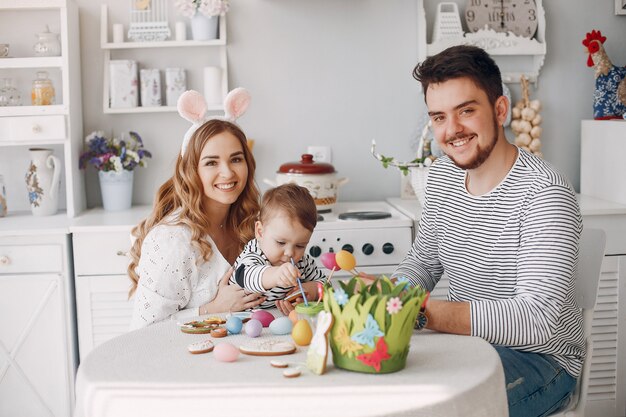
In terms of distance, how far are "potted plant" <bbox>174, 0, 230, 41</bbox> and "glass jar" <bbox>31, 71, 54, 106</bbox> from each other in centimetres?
62

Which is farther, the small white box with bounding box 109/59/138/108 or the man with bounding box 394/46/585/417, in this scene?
the small white box with bounding box 109/59/138/108

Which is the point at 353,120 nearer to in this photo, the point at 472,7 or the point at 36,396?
the point at 472,7

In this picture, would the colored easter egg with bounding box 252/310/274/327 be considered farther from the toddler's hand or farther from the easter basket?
the easter basket

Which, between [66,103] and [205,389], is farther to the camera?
[66,103]

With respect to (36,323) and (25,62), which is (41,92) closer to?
(25,62)

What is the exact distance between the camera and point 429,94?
202 centimetres

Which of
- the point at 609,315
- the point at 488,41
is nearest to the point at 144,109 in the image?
the point at 488,41

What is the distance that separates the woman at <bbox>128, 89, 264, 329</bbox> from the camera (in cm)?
220

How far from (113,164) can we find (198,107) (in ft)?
3.53

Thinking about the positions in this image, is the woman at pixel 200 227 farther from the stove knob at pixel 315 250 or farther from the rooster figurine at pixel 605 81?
the rooster figurine at pixel 605 81

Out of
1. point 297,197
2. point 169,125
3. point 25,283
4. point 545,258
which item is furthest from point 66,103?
point 545,258

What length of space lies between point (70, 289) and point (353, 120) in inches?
55.3

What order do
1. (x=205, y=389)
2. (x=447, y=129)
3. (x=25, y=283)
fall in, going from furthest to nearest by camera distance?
(x=25, y=283), (x=447, y=129), (x=205, y=389)

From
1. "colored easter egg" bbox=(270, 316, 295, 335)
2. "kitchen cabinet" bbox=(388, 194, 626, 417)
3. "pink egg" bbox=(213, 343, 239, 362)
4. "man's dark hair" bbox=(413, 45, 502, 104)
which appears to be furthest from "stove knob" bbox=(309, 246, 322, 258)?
"pink egg" bbox=(213, 343, 239, 362)
